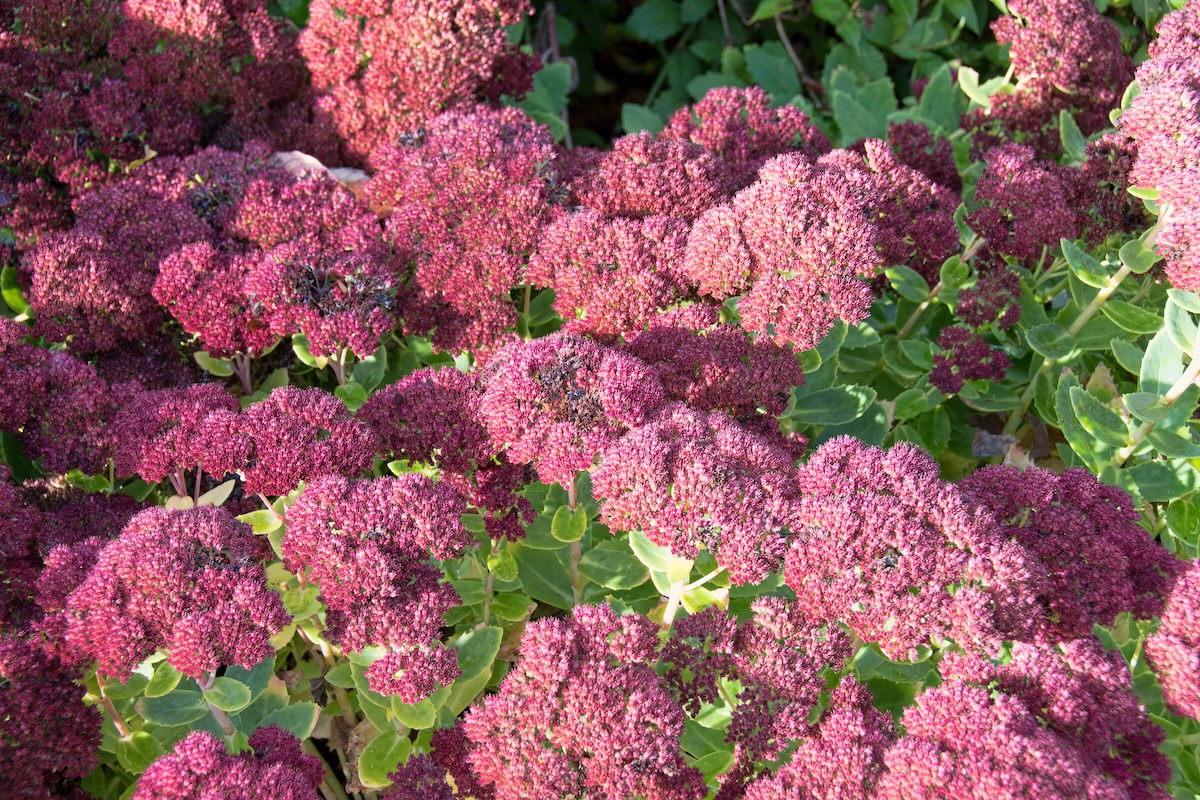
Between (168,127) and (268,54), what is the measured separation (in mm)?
Answer: 469

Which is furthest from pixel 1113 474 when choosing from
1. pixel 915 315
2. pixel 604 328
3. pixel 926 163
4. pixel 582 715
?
pixel 582 715

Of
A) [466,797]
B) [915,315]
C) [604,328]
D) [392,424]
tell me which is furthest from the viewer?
[915,315]

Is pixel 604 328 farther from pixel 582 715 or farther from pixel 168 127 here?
pixel 168 127

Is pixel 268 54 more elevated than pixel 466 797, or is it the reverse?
pixel 268 54

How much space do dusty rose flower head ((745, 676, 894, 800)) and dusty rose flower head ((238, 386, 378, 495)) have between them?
3.97ft

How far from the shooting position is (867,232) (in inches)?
105

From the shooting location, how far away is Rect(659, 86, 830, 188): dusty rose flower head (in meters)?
3.37

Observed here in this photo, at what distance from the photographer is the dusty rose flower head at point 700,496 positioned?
2.22 metres

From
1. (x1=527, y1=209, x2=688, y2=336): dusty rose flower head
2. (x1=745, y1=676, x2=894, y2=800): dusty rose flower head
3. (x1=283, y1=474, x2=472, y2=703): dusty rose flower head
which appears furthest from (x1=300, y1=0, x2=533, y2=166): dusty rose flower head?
(x1=745, y1=676, x2=894, y2=800): dusty rose flower head

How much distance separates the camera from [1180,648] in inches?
82.8

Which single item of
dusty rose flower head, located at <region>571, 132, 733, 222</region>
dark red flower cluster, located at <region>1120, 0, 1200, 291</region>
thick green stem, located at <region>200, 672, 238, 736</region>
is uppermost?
dark red flower cluster, located at <region>1120, 0, 1200, 291</region>

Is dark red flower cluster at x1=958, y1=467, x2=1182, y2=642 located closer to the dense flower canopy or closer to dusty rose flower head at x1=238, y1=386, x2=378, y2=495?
the dense flower canopy

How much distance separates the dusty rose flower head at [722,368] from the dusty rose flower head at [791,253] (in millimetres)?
60

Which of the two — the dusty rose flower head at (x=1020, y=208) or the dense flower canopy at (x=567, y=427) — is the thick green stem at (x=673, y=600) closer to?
the dense flower canopy at (x=567, y=427)
